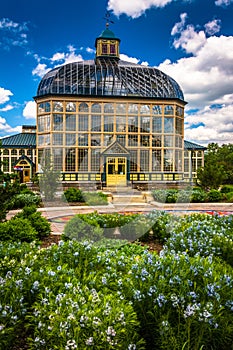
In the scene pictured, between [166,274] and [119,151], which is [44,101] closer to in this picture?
[119,151]

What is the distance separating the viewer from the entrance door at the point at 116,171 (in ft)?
92.1

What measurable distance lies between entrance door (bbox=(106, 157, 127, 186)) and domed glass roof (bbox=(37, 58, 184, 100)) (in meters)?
5.83

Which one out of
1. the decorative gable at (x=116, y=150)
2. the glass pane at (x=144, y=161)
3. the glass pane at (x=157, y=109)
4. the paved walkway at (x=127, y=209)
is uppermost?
the glass pane at (x=157, y=109)

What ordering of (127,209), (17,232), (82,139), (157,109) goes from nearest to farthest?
(17,232)
(127,209)
(82,139)
(157,109)

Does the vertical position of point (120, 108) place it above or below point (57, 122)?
above

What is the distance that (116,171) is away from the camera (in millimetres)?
28531

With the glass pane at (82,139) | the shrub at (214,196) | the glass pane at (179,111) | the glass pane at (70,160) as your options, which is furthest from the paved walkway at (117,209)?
the glass pane at (179,111)

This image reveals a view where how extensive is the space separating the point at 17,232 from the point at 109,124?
2046 cm

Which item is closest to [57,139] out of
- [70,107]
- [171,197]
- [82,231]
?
[70,107]

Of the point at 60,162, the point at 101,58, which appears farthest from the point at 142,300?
the point at 101,58

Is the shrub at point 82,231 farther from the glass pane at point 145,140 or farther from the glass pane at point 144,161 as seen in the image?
the glass pane at point 145,140

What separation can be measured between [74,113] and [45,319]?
82.9ft

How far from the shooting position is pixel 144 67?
29.8 meters

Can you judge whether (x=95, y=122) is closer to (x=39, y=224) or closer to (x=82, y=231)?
(x=39, y=224)
